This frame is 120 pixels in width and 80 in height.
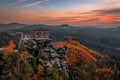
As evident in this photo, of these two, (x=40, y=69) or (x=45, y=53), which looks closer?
(x=40, y=69)

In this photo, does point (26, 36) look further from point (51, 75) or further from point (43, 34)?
point (51, 75)

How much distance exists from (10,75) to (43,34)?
21.8m

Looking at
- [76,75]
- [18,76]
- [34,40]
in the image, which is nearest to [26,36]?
[34,40]

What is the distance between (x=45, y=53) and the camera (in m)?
83.0

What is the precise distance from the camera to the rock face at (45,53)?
80.9m

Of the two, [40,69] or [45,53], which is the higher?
[45,53]

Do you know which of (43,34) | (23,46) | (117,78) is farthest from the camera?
(117,78)

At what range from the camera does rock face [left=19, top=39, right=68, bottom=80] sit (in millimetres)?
80875

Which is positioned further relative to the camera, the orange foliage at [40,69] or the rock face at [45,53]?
the rock face at [45,53]

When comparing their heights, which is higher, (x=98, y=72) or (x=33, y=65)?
(x=33, y=65)

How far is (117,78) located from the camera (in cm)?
13662

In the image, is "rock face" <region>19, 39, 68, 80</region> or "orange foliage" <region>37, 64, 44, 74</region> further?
"rock face" <region>19, 39, 68, 80</region>

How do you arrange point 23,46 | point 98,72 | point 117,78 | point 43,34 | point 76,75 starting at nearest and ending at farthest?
point 23,46 → point 43,34 → point 76,75 → point 98,72 → point 117,78

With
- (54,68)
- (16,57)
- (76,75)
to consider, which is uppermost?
(16,57)
